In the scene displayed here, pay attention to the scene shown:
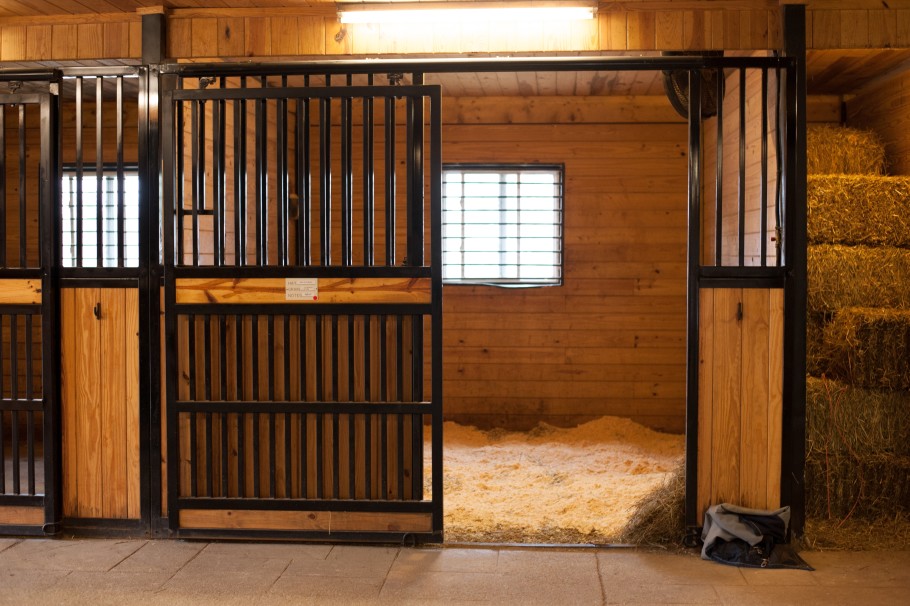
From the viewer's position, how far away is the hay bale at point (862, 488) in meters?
3.59

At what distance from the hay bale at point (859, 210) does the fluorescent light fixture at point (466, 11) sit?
1328 millimetres

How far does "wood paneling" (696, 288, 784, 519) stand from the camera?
136 inches

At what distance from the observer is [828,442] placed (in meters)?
3.56

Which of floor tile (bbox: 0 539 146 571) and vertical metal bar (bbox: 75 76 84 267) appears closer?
floor tile (bbox: 0 539 146 571)

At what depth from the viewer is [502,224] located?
6062mm

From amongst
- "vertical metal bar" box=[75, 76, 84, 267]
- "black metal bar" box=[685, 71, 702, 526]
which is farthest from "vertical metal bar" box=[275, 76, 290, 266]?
"black metal bar" box=[685, 71, 702, 526]

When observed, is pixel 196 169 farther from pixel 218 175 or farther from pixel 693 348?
pixel 693 348

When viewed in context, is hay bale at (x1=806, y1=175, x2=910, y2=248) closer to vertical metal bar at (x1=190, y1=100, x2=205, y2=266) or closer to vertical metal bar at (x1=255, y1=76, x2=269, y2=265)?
vertical metal bar at (x1=255, y1=76, x2=269, y2=265)

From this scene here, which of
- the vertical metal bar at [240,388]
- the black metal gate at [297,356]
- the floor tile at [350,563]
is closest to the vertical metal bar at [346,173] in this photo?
the black metal gate at [297,356]

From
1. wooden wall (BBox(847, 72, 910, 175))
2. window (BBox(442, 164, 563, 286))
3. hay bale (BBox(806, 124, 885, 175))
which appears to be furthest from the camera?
window (BBox(442, 164, 563, 286))

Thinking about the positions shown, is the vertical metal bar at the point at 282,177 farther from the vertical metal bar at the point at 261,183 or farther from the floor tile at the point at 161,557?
the floor tile at the point at 161,557

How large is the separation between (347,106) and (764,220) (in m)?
1.73

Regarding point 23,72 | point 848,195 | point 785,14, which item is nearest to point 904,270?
point 848,195

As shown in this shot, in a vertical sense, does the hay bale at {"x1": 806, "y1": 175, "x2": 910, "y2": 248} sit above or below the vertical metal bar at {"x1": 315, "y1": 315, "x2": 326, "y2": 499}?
above
